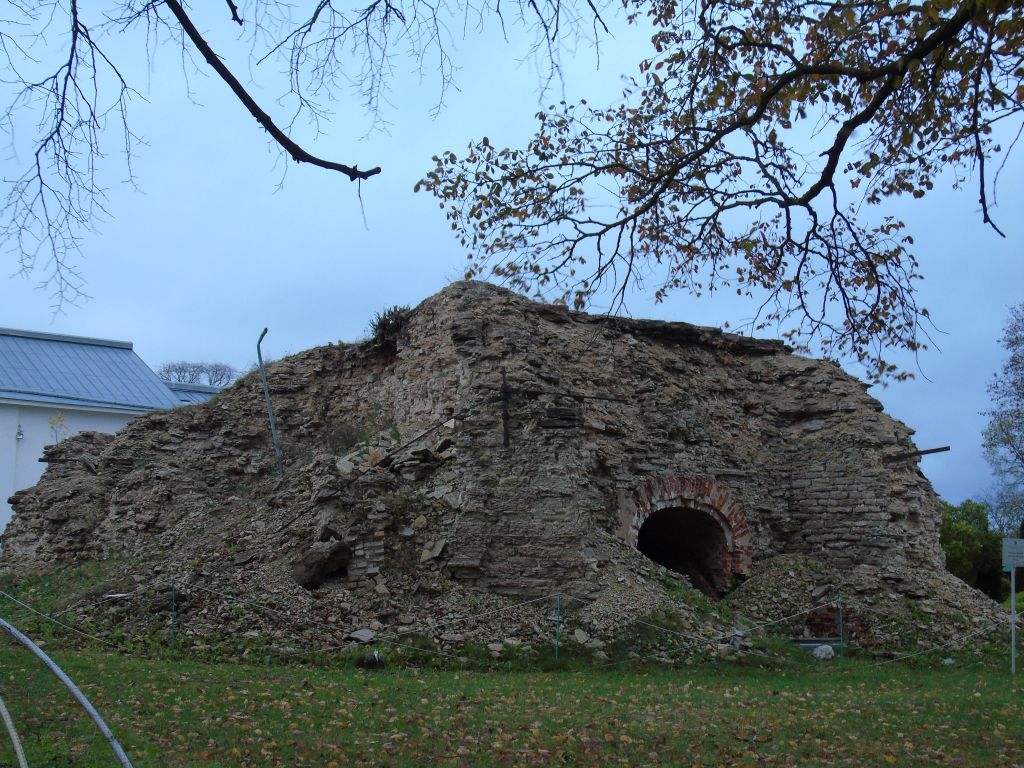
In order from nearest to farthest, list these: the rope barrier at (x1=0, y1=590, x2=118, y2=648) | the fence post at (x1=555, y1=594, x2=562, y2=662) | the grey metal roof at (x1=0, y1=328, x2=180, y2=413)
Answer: the rope barrier at (x1=0, y1=590, x2=118, y2=648)
the fence post at (x1=555, y1=594, x2=562, y2=662)
the grey metal roof at (x1=0, y1=328, x2=180, y2=413)

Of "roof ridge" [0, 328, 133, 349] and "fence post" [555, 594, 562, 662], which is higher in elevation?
"roof ridge" [0, 328, 133, 349]

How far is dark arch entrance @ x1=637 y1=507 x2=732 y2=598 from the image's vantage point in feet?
52.6

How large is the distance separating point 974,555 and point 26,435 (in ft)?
93.4

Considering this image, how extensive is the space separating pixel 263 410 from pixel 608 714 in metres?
10.8

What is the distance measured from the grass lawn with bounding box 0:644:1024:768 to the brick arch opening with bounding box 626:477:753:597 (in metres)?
3.98

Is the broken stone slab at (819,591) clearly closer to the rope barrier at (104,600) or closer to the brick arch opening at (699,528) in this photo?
the brick arch opening at (699,528)

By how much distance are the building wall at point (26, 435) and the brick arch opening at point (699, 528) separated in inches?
711

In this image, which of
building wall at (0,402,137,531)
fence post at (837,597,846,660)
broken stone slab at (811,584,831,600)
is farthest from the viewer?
building wall at (0,402,137,531)

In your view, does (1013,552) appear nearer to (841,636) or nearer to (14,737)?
(841,636)

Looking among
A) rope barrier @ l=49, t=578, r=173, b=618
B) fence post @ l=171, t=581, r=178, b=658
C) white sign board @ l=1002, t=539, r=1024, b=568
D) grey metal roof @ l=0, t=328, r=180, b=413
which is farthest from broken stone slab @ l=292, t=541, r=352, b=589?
grey metal roof @ l=0, t=328, r=180, b=413

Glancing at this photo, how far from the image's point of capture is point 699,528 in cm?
1656

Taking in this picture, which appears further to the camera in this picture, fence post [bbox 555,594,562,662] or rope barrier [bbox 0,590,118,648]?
fence post [bbox 555,594,562,662]

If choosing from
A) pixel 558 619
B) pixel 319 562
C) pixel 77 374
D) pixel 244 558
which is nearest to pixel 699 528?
pixel 558 619

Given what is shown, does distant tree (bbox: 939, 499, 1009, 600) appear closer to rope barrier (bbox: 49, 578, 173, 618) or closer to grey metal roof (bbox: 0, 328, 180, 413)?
rope barrier (bbox: 49, 578, 173, 618)
